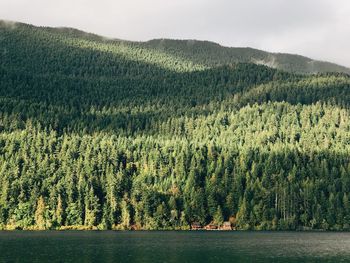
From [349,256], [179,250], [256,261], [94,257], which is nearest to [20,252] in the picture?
[94,257]

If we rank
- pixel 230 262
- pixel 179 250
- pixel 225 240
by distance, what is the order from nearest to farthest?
pixel 230 262 → pixel 179 250 → pixel 225 240

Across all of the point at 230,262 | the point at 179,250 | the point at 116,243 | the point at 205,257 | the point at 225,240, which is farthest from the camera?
the point at 225,240

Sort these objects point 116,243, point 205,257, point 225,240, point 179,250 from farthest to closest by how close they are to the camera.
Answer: point 225,240 → point 116,243 → point 179,250 → point 205,257

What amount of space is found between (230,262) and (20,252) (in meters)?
39.5

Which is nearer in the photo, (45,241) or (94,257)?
(94,257)

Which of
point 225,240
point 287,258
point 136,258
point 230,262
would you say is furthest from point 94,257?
point 225,240

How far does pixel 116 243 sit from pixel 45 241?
17858 millimetres

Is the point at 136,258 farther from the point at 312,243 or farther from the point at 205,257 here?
the point at 312,243

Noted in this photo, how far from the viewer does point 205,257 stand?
409 ft

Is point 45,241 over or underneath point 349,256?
underneath

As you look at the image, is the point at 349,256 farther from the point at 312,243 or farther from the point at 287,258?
the point at 312,243

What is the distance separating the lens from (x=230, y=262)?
116m

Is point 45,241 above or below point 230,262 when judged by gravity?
below

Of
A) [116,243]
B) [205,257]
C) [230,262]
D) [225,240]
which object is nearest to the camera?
[230,262]
